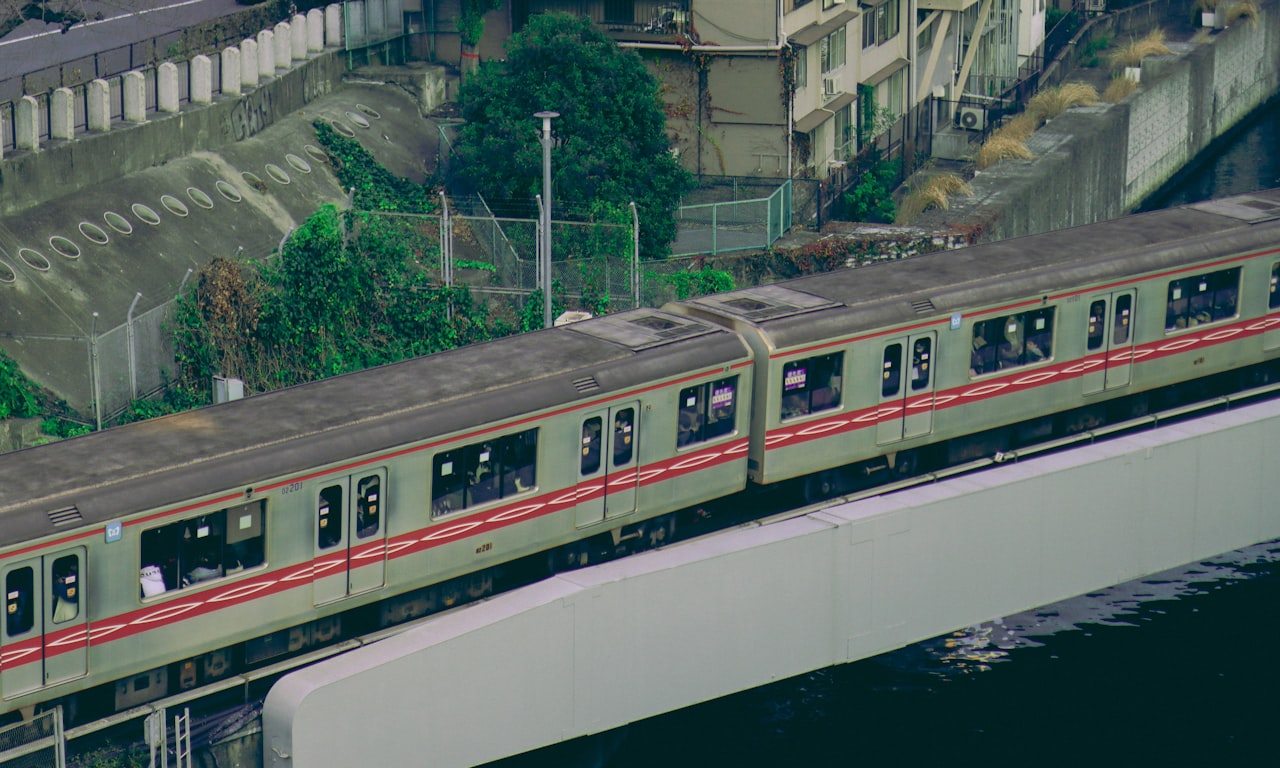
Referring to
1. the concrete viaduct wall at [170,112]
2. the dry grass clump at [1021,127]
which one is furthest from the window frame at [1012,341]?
the dry grass clump at [1021,127]

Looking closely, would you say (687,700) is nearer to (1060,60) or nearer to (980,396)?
(980,396)

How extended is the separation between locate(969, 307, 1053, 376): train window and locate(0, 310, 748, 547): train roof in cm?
422

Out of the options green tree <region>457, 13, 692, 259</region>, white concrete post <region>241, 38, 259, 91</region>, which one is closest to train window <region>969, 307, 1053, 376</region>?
green tree <region>457, 13, 692, 259</region>

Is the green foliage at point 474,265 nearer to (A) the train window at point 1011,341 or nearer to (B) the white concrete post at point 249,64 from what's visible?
(B) the white concrete post at point 249,64

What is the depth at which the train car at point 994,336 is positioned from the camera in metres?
25.5

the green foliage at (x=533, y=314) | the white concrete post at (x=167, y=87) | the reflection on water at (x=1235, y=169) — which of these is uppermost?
the white concrete post at (x=167, y=87)

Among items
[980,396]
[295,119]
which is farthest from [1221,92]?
[980,396]

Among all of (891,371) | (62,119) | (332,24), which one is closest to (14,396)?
(62,119)

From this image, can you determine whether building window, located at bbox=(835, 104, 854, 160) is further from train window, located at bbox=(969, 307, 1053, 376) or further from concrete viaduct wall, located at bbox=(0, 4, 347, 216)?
train window, located at bbox=(969, 307, 1053, 376)

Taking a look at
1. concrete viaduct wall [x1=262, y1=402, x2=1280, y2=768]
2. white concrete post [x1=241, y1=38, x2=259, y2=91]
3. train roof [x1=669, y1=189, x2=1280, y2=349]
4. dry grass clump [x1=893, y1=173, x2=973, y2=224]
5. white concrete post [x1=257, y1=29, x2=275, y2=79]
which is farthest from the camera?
dry grass clump [x1=893, y1=173, x2=973, y2=224]

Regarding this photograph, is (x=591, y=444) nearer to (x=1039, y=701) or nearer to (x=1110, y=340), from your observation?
(x=1039, y=701)

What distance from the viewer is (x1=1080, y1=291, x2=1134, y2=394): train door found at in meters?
28.3

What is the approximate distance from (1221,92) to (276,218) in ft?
116

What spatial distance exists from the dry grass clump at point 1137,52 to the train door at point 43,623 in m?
41.9
